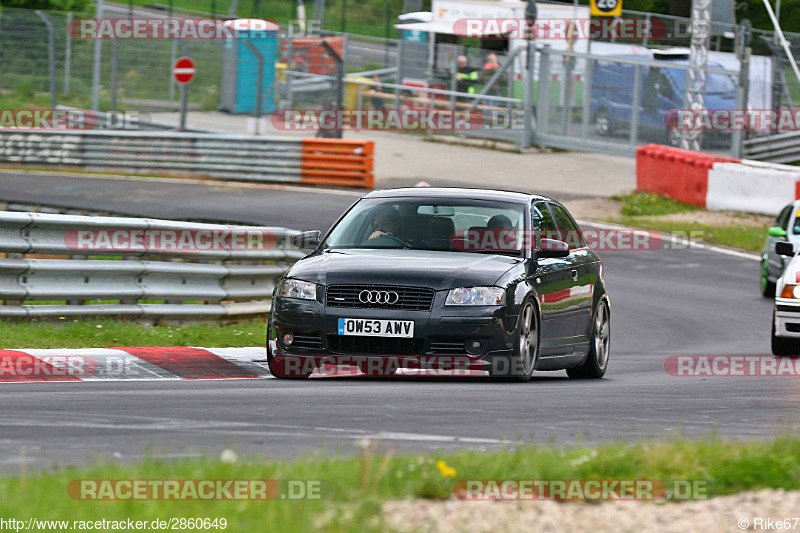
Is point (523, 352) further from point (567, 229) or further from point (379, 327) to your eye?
point (567, 229)

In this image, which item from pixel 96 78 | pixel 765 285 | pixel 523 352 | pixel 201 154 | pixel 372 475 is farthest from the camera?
pixel 96 78

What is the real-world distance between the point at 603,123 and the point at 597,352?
2217 cm

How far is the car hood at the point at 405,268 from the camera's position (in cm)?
938

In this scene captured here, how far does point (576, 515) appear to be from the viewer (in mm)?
5004

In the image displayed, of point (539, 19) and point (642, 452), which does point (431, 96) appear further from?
point (642, 452)

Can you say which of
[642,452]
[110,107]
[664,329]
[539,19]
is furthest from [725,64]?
[642,452]

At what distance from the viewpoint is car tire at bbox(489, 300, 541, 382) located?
31.2ft

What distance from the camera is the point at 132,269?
11688 millimetres

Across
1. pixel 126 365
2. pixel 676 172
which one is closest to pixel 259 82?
pixel 676 172

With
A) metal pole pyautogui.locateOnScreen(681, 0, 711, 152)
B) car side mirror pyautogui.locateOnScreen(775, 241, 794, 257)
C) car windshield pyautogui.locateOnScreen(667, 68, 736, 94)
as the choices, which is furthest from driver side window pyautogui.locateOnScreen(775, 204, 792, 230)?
car windshield pyautogui.locateOnScreen(667, 68, 736, 94)

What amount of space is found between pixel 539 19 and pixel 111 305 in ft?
95.6

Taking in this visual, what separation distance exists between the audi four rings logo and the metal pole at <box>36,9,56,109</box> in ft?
82.7

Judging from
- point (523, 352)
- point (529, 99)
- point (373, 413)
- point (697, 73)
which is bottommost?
point (523, 352)

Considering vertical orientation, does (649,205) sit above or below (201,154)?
below
